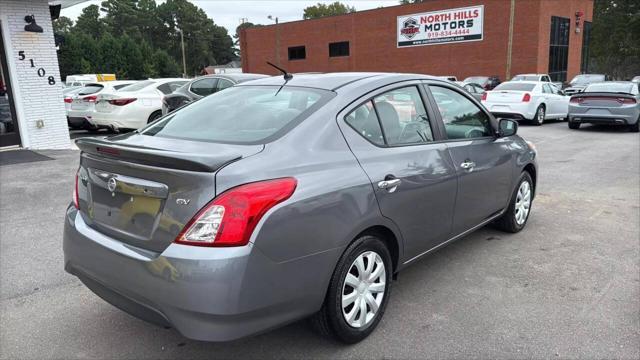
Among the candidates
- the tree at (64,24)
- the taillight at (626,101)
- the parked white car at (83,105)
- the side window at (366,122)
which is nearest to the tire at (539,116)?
the taillight at (626,101)

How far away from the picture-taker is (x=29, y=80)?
1013cm

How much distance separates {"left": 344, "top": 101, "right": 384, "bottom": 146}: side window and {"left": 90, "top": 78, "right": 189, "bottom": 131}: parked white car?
31.9 ft

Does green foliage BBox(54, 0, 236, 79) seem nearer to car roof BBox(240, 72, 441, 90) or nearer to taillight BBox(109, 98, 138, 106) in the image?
taillight BBox(109, 98, 138, 106)

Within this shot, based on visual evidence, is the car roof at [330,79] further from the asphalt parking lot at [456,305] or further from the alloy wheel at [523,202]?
the alloy wheel at [523,202]

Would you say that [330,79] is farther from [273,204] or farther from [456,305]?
[456,305]

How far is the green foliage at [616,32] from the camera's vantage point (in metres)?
51.0

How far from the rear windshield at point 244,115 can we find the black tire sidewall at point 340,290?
790 mm

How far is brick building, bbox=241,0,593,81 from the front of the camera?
108 feet

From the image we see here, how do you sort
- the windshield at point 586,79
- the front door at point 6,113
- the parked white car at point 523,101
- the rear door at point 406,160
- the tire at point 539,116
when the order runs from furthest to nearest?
the windshield at point 586,79, the tire at point 539,116, the parked white car at point 523,101, the front door at point 6,113, the rear door at point 406,160

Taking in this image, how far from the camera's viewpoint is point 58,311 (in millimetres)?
3424

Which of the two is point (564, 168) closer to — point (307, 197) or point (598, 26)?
point (307, 197)

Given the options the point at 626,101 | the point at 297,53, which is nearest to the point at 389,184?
the point at 626,101

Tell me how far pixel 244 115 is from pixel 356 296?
1.34 metres

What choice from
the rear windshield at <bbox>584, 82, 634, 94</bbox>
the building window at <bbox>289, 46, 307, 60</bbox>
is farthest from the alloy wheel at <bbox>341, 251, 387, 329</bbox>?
the building window at <bbox>289, 46, 307, 60</bbox>
